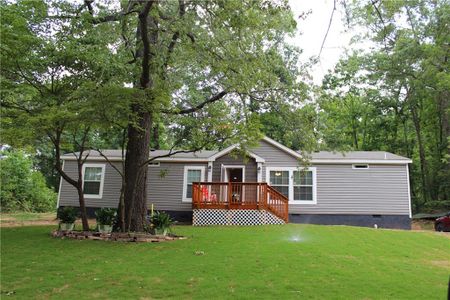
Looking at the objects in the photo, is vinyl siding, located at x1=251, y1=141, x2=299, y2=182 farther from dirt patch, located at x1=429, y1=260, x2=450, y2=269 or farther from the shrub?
dirt patch, located at x1=429, y1=260, x2=450, y2=269

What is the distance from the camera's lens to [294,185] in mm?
16516

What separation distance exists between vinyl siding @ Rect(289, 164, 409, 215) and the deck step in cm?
246

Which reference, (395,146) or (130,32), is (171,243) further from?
(395,146)

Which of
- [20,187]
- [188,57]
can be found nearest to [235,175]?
[188,57]

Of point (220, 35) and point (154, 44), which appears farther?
point (154, 44)

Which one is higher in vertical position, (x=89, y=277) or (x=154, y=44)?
(x=154, y=44)

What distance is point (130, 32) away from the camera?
11828 millimetres

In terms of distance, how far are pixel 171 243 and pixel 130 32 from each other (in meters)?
6.67

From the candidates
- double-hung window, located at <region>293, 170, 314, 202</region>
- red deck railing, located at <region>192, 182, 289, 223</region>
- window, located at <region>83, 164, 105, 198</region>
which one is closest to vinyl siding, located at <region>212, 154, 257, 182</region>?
double-hung window, located at <region>293, 170, 314, 202</region>

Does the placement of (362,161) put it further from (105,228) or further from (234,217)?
(105,228)

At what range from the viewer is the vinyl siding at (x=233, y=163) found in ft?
55.0

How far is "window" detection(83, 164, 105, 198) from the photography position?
17.7m

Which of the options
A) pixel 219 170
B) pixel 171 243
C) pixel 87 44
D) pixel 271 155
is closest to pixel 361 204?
pixel 271 155

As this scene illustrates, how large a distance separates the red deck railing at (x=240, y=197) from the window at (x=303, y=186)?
5.69 ft
